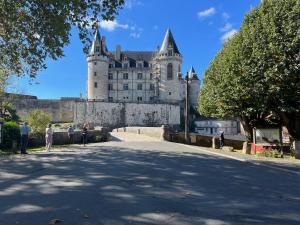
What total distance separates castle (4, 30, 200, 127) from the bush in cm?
5905

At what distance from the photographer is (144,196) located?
8117mm

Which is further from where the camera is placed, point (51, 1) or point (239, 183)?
point (51, 1)

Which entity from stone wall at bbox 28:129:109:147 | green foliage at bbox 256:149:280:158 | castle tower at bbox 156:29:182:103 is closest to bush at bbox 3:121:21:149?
stone wall at bbox 28:129:109:147

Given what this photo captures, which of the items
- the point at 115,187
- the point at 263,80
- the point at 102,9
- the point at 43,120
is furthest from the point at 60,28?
the point at 43,120

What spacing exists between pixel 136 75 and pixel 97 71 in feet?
35.5

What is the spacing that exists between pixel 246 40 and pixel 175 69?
67.8 metres

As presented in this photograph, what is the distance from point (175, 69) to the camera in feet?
302

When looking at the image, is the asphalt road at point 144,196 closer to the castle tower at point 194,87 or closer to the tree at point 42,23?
the tree at point 42,23

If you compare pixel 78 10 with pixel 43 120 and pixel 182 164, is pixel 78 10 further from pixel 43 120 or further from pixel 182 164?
pixel 43 120

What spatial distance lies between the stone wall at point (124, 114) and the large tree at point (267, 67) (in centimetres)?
5884

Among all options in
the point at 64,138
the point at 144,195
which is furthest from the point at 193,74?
the point at 144,195

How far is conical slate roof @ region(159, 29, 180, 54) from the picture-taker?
3615 inches

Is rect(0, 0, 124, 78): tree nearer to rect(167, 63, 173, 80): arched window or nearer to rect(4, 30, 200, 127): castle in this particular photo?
rect(4, 30, 200, 127): castle

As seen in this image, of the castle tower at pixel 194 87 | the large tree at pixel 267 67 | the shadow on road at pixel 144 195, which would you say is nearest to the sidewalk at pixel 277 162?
the shadow on road at pixel 144 195
